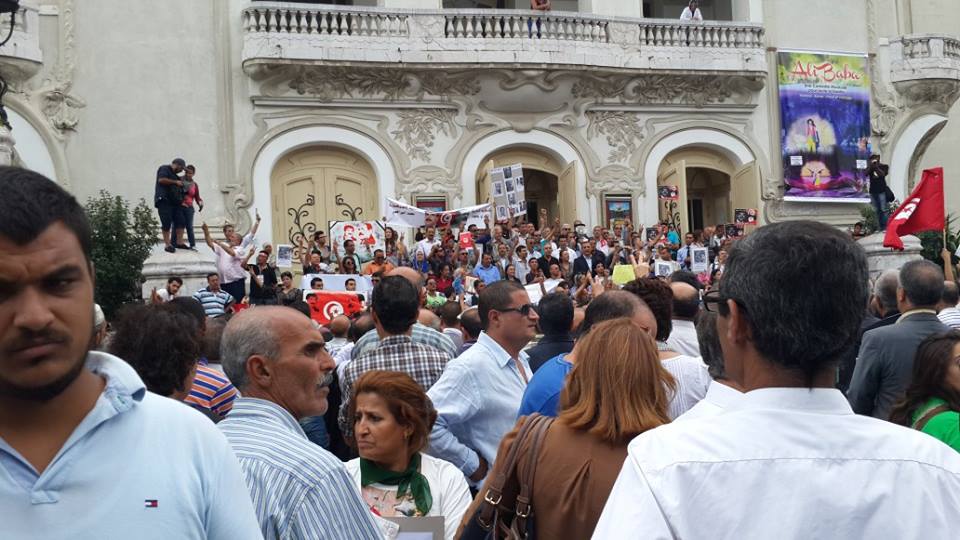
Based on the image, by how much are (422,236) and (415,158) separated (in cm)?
232

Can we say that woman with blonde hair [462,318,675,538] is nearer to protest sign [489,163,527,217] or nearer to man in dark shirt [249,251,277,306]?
man in dark shirt [249,251,277,306]

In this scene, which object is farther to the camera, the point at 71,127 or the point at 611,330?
the point at 71,127

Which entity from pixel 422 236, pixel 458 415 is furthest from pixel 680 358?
pixel 422 236

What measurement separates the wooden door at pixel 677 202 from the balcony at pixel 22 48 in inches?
519

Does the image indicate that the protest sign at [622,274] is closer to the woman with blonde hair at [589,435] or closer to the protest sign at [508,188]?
the protest sign at [508,188]

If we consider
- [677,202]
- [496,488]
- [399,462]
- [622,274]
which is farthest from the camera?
[677,202]

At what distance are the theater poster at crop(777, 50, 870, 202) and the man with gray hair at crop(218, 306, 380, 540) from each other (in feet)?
79.4

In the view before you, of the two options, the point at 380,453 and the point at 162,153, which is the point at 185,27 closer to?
the point at 162,153

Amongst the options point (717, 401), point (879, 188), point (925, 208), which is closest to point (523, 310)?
point (717, 401)

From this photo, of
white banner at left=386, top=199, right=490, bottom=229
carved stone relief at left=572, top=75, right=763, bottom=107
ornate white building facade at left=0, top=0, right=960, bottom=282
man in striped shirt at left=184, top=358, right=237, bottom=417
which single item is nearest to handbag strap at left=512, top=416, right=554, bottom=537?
man in striped shirt at left=184, top=358, right=237, bottom=417

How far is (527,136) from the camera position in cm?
2542

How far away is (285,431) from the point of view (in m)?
3.25

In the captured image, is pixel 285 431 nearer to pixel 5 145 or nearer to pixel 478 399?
pixel 478 399

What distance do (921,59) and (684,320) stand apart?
75.5 ft
